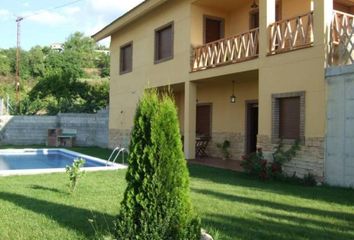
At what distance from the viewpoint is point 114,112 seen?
22.1 metres

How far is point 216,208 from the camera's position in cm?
699

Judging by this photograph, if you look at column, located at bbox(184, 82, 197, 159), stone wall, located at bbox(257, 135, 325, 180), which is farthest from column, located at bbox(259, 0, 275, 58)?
column, located at bbox(184, 82, 197, 159)

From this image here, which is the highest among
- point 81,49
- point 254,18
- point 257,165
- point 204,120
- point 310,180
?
point 81,49

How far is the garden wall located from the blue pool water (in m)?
4.40

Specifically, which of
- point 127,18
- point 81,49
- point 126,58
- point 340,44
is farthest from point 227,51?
point 81,49

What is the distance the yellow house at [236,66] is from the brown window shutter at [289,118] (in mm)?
27

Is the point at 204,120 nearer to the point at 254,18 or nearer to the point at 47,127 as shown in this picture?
the point at 254,18

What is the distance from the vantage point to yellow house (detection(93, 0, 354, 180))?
33.7 feet

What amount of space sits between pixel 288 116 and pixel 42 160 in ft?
36.7

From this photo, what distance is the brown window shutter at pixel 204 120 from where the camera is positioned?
17.3 m

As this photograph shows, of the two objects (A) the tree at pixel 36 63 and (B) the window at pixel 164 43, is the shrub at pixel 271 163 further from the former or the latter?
(A) the tree at pixel 36 63

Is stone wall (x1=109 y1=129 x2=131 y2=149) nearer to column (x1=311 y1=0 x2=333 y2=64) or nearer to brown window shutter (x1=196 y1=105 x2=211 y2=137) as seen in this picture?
brown window shutter (x1=196 y1=105 x2=211 y2=137)

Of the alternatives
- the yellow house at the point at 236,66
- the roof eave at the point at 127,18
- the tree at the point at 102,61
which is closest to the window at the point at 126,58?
the yellow house at the point at 236,66

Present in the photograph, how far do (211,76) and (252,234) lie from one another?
9039mm
